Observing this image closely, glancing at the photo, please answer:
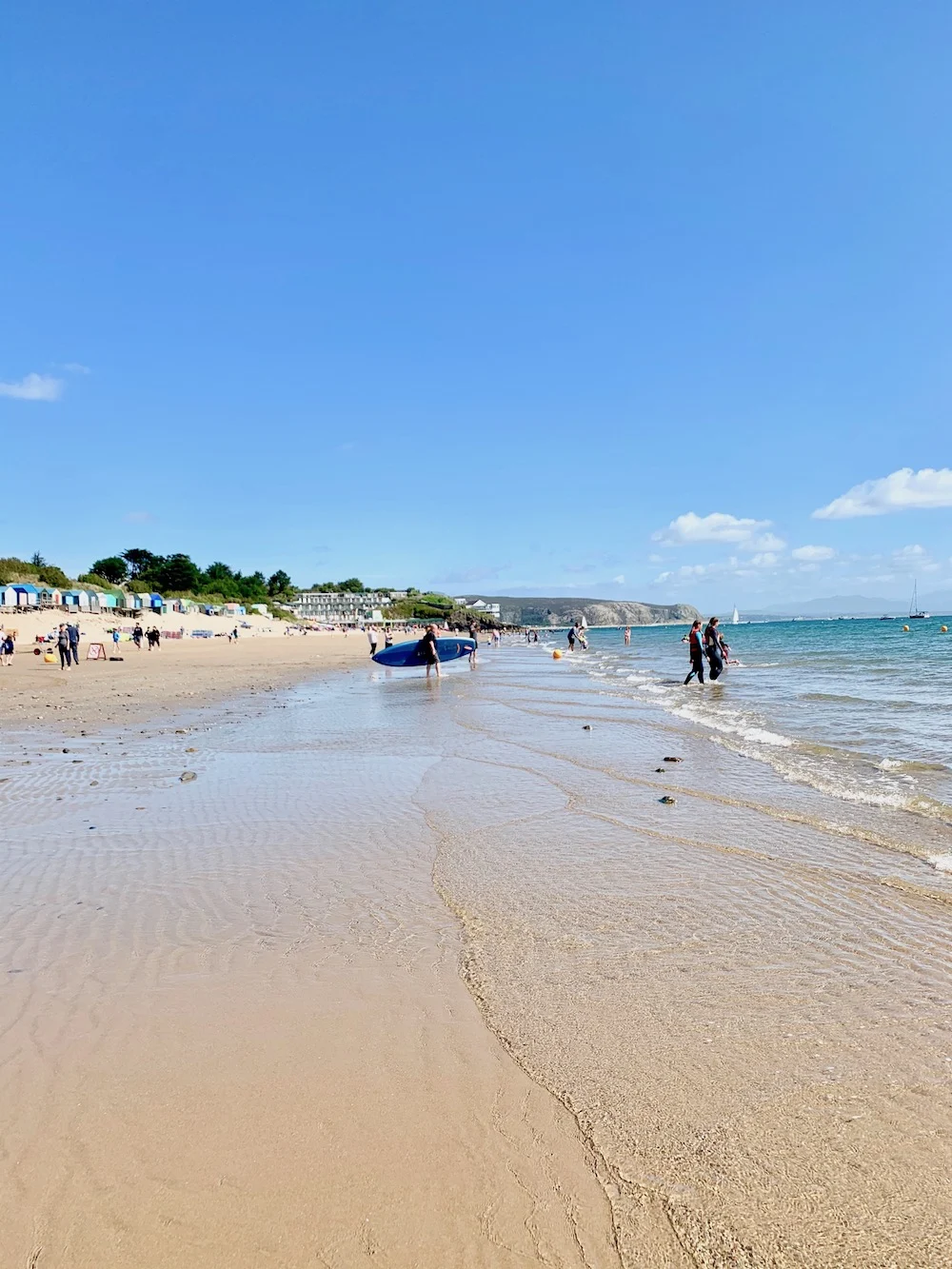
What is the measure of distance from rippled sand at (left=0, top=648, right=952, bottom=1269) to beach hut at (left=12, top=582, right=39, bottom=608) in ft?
194

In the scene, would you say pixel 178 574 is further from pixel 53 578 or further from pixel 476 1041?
pixel 476 1041

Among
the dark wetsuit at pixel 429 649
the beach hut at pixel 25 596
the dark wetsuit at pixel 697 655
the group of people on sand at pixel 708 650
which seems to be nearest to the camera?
the dark wetsuit at pixel 697 655

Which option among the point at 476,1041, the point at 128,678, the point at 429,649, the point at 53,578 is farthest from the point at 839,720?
the point at 53,578

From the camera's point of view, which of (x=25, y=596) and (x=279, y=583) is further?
(x=279, y=583)

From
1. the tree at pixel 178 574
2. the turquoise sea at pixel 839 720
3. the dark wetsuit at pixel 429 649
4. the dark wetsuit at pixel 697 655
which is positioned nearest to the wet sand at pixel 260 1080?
the turquoise sea at pixel 839 720

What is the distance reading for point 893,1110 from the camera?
2869 mm

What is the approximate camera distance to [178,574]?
122m

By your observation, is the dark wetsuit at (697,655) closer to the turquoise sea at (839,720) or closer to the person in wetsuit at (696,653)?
the person in wetsuit at (696,653)

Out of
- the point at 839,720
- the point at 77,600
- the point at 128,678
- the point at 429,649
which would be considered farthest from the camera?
the point at 77,600

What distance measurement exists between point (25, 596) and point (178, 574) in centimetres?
6521

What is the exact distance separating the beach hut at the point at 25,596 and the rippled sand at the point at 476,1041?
194 feet

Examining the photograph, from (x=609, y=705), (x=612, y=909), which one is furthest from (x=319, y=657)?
(x=612, y=909)

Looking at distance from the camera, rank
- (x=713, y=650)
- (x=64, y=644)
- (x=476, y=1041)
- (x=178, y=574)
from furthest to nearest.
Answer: (x=178, y=574) → (x=64, y=644) → (x=713, y=650) → (x=476, y=1041)

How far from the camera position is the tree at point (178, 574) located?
397ft
